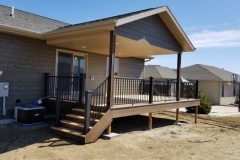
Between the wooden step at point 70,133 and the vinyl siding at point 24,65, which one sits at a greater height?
the vinyl siding at point 24,65

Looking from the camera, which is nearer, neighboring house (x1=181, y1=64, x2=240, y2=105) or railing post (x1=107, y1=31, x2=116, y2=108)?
railing post (x1=107, y1=31, x2=116, y2=108)

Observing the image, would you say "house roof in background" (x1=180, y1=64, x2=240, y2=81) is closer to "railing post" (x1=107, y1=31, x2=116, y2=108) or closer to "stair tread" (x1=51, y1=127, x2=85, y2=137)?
"railing post" (x1=107, y1=31, x2=116, y2=108)

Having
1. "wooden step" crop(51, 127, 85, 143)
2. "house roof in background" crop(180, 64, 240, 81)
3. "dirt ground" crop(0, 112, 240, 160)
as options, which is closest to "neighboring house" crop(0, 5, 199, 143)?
"wooden step" crop(51, 127, 85, 143)

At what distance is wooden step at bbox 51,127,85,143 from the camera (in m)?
5.04

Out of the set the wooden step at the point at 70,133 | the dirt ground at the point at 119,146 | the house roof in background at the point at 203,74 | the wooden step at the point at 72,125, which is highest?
the house roof in background at the point at 203,74

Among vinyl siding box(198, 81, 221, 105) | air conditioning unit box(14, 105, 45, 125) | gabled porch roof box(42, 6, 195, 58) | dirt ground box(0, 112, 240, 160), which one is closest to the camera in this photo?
dirt ground box(0, 112, 240, 160)

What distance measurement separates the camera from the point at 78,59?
910 centimetres

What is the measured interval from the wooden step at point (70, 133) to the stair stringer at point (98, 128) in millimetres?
163

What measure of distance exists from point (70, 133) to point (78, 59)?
455 centimetres

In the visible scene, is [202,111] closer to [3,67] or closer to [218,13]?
[218,13]

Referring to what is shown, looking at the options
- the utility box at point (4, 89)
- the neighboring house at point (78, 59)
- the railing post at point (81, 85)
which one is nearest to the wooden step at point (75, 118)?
the neighboring house at point (78, 59)

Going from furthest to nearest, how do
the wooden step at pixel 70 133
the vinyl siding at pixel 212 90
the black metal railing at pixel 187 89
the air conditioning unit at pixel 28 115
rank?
1. the vinyl siding at pixel 212 90
2. the black metal railing at pixel 187 89
3. the air conditioning unit at pixel 28 115
4. the wooden step at pixel 70 133

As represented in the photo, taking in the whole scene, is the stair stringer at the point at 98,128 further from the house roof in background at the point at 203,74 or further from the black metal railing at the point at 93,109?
the house roof in background at the point at 203,74

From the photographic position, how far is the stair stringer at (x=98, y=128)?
5062 mm
